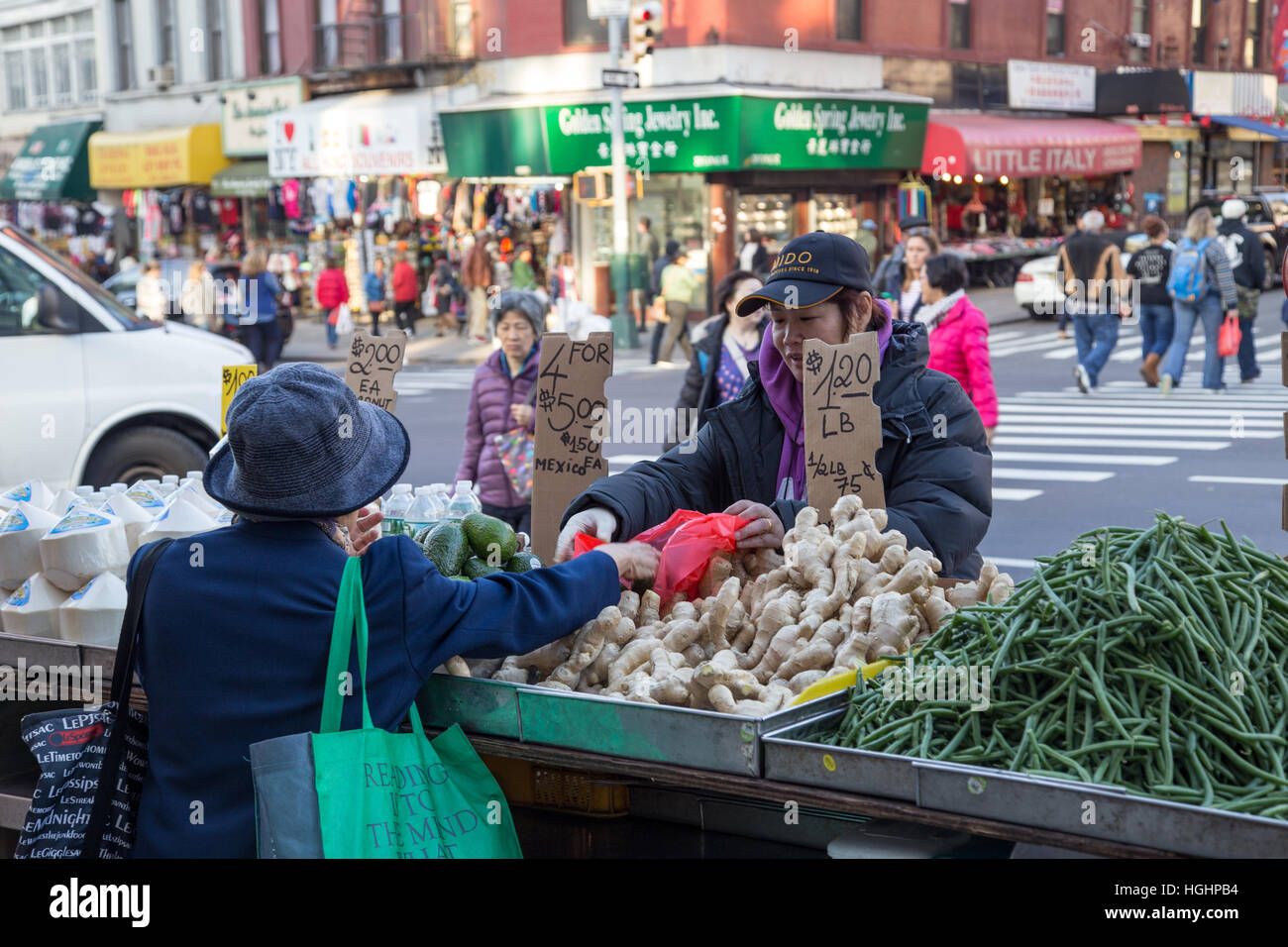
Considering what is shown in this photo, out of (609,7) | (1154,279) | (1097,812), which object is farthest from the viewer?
(609,7)

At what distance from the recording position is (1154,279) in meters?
16.6

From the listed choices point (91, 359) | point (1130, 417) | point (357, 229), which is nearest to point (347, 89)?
point (357, 229)

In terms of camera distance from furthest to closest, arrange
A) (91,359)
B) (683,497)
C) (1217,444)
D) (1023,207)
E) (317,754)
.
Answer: (1023,207) < (1217,444) < (91,359) < (683,497) < (317,754)

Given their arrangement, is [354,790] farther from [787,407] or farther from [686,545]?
[787,407]

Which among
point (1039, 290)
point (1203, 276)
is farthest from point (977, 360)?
point (1039, 290)

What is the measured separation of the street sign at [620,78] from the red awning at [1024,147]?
9.03 metres

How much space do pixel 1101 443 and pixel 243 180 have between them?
24.6 m

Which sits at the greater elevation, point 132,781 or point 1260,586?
point 1260,586

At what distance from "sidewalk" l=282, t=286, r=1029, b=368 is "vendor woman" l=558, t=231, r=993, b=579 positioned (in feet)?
60.9

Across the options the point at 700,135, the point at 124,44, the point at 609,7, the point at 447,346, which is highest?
the point at 124,44

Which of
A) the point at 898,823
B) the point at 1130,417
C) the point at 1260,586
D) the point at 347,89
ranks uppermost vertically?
the point at 347,89
